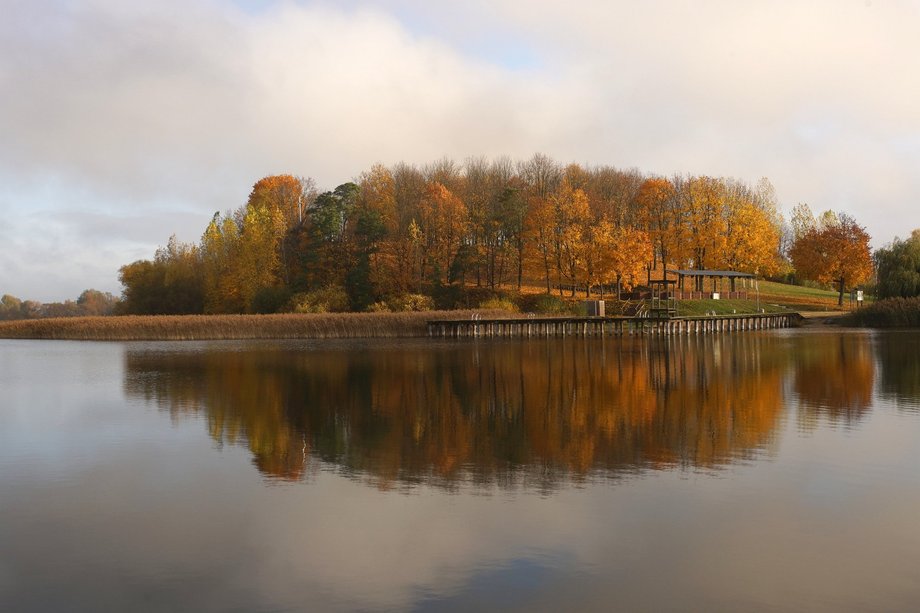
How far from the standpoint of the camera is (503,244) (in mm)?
81125

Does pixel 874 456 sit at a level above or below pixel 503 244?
below

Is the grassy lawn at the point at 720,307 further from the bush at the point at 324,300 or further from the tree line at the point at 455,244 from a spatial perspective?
the bush at the point at 324,300

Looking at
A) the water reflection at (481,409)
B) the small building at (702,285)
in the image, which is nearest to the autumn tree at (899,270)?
the small building at (702,285)

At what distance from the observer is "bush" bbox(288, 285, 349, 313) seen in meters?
73.4

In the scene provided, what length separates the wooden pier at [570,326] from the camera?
61969 millimetres

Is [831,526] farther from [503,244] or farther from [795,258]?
[795,258]

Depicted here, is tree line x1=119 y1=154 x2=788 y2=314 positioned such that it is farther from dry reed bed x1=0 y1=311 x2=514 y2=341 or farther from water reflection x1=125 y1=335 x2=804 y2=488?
water reflection x1=125 y1=335 x2=804 y2=488

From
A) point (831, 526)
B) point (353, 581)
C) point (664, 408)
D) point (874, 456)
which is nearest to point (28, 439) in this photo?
point (353, 581)

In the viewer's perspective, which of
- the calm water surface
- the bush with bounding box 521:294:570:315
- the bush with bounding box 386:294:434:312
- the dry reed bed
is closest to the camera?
the calm water surface

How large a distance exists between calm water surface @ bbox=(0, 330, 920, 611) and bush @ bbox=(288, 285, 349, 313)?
46.5 m

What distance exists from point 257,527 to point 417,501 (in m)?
2.35

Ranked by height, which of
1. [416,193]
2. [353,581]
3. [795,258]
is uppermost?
[416,193]

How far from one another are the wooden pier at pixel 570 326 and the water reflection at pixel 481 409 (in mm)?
21155

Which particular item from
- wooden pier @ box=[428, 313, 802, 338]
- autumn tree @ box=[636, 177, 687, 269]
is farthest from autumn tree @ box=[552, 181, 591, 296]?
wooden pier @ box=[428, 313, 802, 338]
